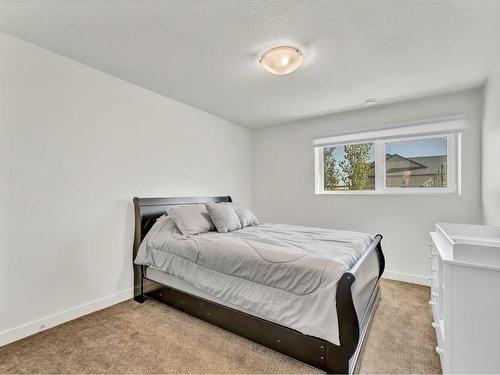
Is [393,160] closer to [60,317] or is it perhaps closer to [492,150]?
[492,150]

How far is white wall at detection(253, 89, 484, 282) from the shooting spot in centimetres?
286

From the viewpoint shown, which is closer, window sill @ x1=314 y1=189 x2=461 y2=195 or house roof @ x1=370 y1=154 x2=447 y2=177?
window sill @ x1=314 y1=189 x2=461 y2=195

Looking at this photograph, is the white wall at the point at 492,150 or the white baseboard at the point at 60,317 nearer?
the white baseboard at the point at 60,317

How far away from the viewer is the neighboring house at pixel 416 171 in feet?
10.3

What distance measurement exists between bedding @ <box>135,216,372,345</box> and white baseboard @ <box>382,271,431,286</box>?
1.31m

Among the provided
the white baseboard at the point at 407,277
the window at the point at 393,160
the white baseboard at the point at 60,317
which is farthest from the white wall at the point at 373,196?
the white baseboard at the point at 60,317

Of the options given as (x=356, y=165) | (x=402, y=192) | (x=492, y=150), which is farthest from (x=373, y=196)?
(x=492, y=150)

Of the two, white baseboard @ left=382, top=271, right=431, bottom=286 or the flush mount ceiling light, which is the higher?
the flush mount ceiling light

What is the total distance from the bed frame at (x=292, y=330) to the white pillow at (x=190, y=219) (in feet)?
1.18

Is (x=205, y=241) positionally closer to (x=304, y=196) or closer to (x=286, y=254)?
(x=286, y=254)

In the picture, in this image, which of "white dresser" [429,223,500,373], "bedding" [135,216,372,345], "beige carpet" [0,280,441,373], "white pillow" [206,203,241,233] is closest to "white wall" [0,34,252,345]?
"beige carpet" [0,280,441,373]

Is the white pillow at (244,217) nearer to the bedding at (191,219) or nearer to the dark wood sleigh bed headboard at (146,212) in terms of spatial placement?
the bedding at (191,219)

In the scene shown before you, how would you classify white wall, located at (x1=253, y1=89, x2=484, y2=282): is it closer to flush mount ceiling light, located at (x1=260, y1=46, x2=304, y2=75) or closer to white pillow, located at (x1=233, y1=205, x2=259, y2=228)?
white pillow, located at (x1=233, y1=205, x2=259, y2=228)

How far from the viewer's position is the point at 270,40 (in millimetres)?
1929
